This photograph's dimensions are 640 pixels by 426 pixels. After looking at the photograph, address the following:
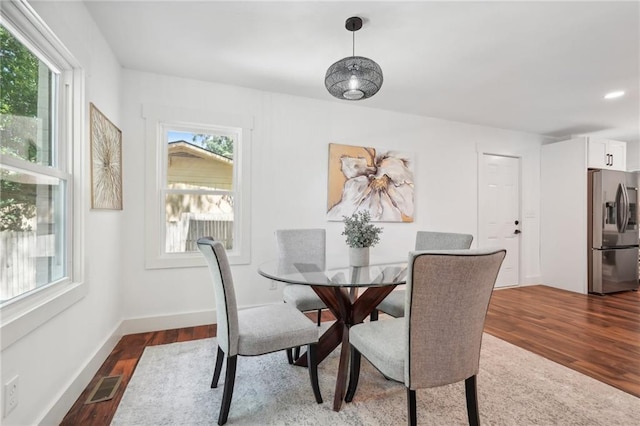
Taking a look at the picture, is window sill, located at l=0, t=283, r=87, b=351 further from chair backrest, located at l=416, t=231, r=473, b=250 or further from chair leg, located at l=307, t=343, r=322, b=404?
chair backrest, located at l=416, t=231, r=473, b=250

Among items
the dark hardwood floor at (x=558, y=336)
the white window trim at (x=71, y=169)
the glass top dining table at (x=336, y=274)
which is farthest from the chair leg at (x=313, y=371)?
the white window trim at (x=71, y=169)

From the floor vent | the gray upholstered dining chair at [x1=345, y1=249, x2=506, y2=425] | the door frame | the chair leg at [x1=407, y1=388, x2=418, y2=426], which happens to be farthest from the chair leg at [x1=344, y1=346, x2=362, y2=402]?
the door frame

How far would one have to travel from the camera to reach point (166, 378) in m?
2.08

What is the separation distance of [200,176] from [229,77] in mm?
1025

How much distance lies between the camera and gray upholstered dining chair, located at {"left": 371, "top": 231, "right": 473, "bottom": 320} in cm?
232

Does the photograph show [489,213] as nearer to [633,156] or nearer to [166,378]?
[633,156]

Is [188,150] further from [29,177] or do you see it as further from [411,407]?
[411,407]

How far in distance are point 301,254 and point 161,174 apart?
1593 mm

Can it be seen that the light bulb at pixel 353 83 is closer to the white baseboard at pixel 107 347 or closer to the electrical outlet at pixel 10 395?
the electrical outlet at pixel 10 395

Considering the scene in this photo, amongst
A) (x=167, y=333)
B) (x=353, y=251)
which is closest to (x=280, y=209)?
(x=353, y=251)

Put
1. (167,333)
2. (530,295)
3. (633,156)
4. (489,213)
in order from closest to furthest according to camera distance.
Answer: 1. (167,333)
2. (530,295)
3. (489,213)
4. (633,156)

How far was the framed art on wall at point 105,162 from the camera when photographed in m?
2.09

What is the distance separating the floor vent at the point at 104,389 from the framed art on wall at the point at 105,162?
1155 mm

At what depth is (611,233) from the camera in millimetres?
4535
